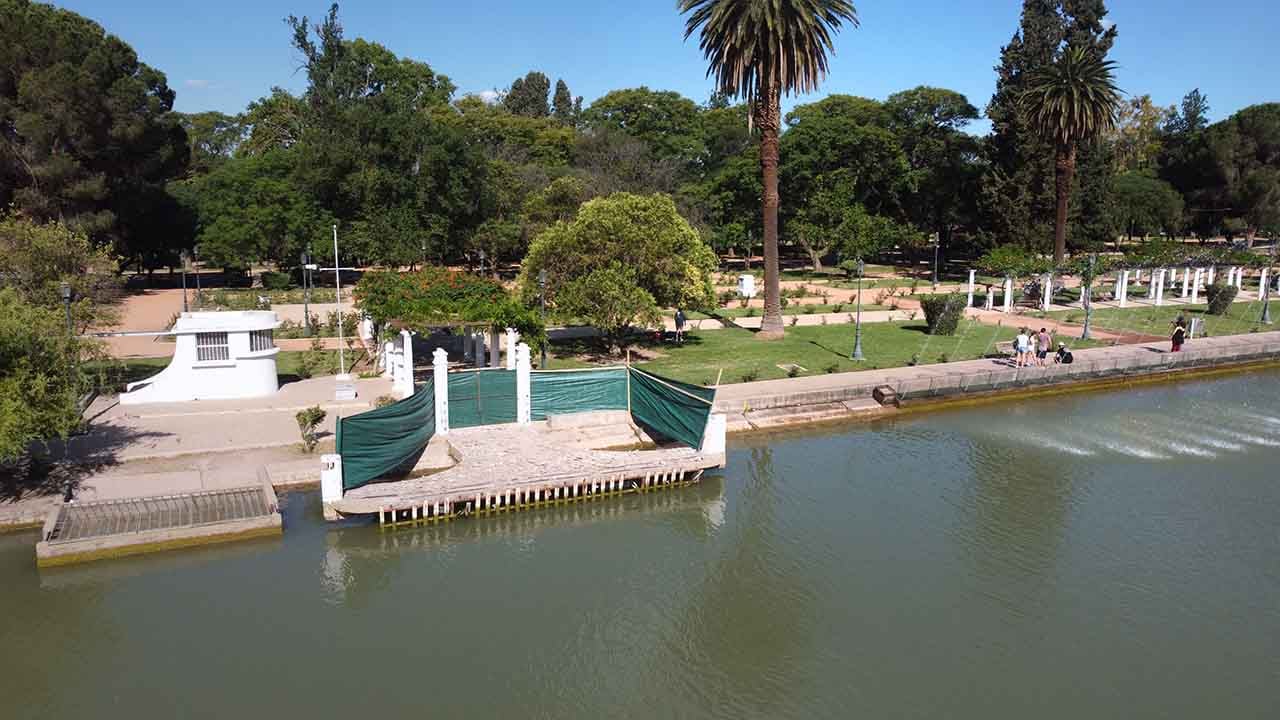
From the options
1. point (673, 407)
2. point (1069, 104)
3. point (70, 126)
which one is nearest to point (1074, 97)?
point (1069, 104)

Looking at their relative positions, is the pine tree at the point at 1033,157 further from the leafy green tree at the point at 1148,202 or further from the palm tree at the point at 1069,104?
the leafy green tree at the point at 1148,202

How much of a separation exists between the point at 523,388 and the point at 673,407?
167 inches

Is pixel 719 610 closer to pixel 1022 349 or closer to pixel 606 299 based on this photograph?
pixel 606 299

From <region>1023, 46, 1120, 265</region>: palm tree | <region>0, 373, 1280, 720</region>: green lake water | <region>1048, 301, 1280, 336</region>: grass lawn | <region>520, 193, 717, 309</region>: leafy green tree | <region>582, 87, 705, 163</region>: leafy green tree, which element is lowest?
<region>0, 373, 1280, 720</region>: green lake water

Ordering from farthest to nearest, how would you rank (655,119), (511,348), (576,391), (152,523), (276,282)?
(655,119) → (276,282) → (511,348) → (576,391) → (152,523)

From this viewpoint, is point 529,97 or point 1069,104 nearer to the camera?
point 1069,104

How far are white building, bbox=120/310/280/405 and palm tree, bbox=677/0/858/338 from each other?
21.2 meters

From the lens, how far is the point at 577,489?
71.6ft

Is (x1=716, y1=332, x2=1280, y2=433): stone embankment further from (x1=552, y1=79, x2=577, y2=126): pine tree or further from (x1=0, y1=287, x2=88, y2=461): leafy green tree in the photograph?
(x1=552, y1=79, x2=577, y2=126): pine tree

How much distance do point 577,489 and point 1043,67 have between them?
47054mm

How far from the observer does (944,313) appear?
1626 inches

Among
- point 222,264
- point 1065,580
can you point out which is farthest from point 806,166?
point 1065,580

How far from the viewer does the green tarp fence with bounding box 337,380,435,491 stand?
2011 centimetres

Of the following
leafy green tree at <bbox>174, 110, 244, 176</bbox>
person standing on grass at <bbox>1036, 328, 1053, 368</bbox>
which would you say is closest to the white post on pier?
person standing on grass at <bbox>1036, 328, 1053, 368</bbox>
